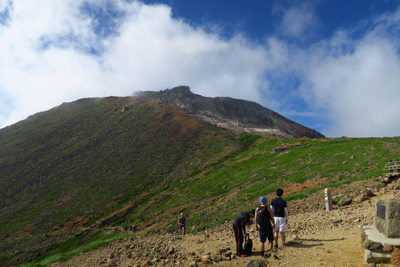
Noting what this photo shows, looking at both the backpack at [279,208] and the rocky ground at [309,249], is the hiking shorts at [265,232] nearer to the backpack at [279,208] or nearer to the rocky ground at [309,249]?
the rocky ground at [309,249]

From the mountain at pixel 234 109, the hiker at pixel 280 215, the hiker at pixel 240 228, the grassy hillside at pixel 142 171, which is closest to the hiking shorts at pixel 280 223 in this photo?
the hiker at pixel 280 215

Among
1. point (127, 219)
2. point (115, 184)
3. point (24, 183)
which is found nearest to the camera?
point (127, 219)

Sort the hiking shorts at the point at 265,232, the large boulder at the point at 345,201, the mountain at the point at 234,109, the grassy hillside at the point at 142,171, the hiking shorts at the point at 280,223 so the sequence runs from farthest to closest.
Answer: the mountain at the point at 234,109 < the grassy hillside at the point at 142,171 < the large boulder at the point at 345,201 < the hiking shorts at the point at 280,223 < the hiking shorts at the point at 265,232

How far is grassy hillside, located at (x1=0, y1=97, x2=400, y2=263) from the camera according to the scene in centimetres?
3262

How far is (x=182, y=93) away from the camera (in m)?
155

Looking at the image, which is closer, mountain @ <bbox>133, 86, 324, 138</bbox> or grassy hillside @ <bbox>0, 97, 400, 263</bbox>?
grassy hillside @ <bbox>0, 97, 400, 263</bbox>

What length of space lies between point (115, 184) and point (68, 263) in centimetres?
4545

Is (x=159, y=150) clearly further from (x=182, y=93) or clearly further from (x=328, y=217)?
(x=182, y=93)

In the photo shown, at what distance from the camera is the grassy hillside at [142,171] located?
32.6 m

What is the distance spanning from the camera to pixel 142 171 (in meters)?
63.5

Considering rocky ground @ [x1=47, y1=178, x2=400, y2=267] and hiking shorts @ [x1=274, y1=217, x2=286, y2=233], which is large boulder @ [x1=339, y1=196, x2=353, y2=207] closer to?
rocky ground @ [x1=47, y1=178, x2=400, y2=267]

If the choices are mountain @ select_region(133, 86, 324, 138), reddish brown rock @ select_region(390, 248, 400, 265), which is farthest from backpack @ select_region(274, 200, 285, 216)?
mountain @ select_region(133, 86, 324, 138)

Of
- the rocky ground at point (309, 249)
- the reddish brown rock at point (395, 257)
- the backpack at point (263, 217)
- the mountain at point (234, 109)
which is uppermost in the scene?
the mountain at point (234, 109)

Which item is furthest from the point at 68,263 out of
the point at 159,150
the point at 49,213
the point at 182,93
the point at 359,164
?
the point at 182,93
